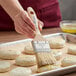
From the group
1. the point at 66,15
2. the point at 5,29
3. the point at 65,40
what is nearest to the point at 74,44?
the point at 65,40

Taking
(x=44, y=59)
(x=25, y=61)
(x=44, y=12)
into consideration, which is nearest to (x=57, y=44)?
(x=25, y=61)

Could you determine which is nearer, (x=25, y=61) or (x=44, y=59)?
(x=44, y=59)

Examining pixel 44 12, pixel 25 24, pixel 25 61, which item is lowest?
pixel 44 12

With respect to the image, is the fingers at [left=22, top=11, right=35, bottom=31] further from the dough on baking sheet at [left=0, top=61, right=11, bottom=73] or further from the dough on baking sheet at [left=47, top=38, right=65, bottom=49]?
the dough on baking sheet at [left=47, top=38, right=65, bottom=49]

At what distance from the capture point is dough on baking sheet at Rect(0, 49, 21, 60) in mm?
1567

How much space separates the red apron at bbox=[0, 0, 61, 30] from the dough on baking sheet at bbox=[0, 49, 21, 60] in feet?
1.89

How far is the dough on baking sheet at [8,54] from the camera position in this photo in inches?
61.7

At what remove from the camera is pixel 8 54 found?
158 centimetres

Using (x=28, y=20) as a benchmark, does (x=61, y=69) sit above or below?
below

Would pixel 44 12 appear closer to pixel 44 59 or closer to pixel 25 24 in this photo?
pixel 25 24

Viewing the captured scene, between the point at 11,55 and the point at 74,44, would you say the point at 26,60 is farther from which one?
the point at 74,44

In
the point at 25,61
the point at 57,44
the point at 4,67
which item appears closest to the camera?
the point at 4,67

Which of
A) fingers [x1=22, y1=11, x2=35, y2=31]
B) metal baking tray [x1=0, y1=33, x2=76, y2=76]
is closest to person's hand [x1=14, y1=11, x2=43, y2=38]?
fingers [x1=22, y1=11, x2=35, y2=31]

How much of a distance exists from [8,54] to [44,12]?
2.64ft
